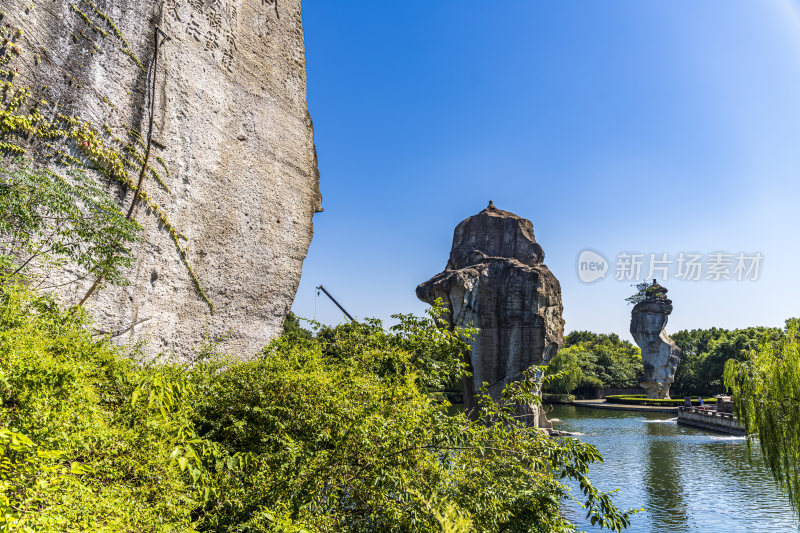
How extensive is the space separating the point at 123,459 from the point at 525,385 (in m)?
3.07

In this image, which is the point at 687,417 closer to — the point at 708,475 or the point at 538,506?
the point at 708,475

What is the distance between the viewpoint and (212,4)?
539 cm

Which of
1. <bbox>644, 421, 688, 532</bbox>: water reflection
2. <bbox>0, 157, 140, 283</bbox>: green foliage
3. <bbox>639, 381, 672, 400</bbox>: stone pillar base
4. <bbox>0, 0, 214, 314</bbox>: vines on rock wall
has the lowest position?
<bbox>644, 421, 688, 532</bbox>: water reflection

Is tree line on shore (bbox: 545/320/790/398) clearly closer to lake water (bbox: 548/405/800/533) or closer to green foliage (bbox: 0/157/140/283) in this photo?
lake water (bbox: 548/405/800/533)

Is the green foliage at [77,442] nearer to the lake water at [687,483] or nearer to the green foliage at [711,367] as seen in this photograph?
the lake water at [687,483]

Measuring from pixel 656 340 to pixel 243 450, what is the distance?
46.5 m

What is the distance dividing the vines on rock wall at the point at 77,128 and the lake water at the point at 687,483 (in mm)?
9654

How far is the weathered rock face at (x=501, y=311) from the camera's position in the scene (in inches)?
819

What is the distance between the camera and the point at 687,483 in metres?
15.3

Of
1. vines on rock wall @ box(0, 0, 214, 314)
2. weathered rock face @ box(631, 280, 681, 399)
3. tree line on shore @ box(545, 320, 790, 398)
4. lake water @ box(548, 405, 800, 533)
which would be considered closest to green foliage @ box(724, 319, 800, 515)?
lake water @ box(548, 405, 800, 533)

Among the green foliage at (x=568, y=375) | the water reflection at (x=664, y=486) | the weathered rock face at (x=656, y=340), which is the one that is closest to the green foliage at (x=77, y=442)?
the water reflection at (x=664, y=486)

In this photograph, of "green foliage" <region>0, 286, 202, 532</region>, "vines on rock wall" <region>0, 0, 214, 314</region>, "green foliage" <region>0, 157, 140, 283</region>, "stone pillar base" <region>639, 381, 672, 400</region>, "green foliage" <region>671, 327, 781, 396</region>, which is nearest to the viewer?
"green foliage" <region>0, 286, 202, 532</region>

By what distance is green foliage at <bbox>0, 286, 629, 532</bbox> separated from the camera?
6.29 ft

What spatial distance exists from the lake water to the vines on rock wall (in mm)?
9654
